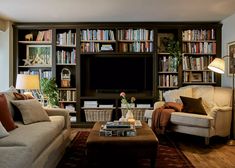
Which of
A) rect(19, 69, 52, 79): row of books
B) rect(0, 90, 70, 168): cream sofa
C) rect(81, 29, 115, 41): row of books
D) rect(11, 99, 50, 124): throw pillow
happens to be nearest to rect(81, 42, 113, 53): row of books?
rect(81, 29, 115, 41): row of books

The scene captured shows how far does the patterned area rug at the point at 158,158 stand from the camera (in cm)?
349

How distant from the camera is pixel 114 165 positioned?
11.3ft

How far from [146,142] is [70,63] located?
3639 mm

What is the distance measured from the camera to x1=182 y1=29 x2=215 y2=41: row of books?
6156mm

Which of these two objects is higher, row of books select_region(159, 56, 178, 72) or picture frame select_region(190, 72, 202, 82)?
row of books select_region(159, 56, 178, 72)

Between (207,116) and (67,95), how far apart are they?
9.93 ft

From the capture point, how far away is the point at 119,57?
6.26 m

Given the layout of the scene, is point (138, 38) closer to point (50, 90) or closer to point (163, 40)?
point (163, 40)

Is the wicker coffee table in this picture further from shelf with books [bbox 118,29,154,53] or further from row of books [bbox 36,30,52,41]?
row of books [bbox 36,30,52,41]

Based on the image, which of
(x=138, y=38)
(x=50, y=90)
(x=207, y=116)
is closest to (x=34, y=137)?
(x=207, y=116)

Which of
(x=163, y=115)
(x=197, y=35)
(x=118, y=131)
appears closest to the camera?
(x=118, y=131)

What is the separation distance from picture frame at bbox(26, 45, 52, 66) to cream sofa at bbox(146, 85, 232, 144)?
2.55 metres

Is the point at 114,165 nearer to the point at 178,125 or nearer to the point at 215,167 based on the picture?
the point at 215,167

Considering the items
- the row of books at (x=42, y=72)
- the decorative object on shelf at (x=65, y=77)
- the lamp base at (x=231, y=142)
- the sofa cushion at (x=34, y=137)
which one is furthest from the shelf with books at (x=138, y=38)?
the sofa cushion at (x=34, y=137)
